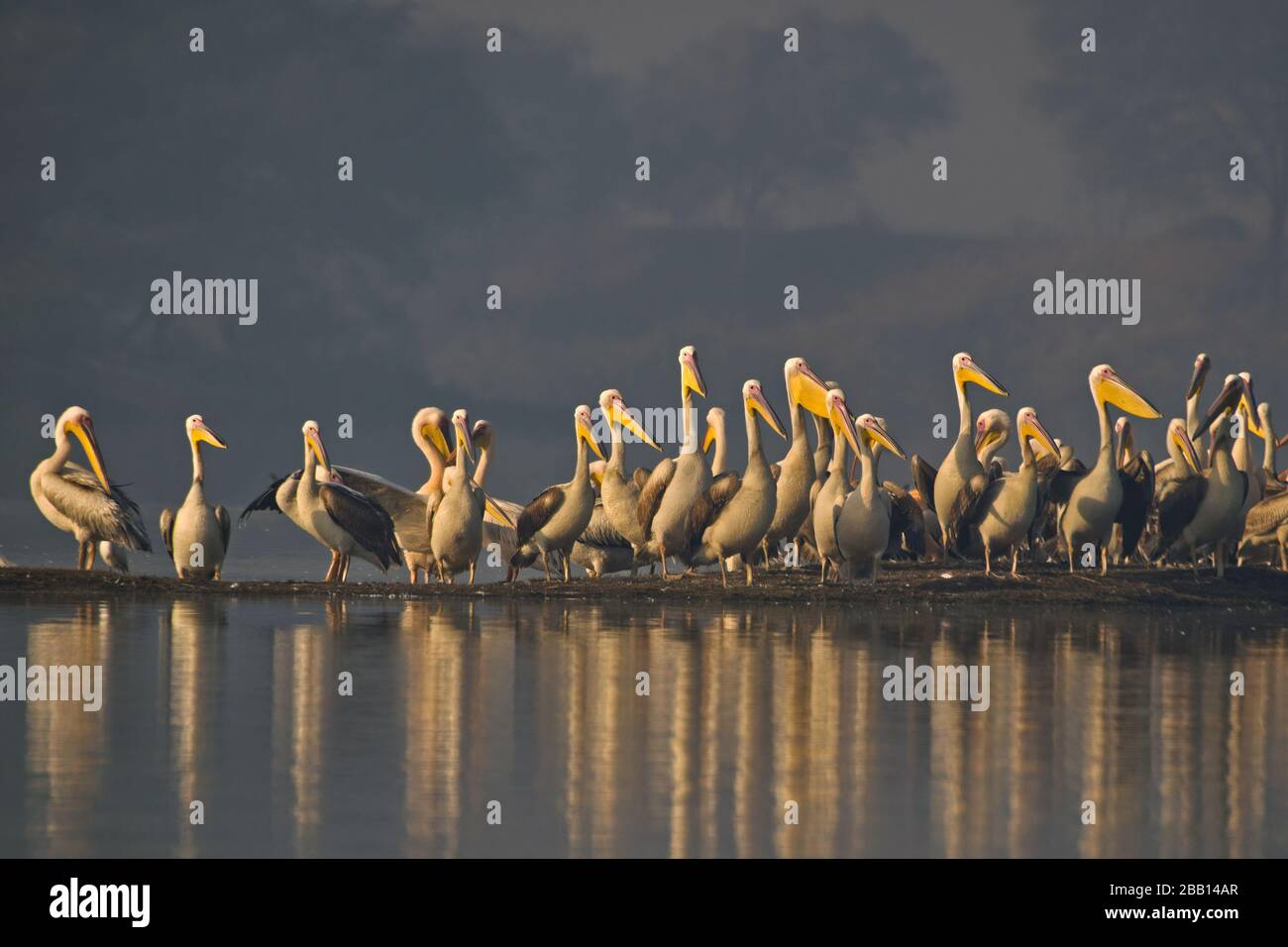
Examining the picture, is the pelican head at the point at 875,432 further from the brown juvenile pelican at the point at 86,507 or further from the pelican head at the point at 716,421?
the brown juvenile pelican at the point at 86,507

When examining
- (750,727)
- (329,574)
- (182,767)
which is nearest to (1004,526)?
(329,574)

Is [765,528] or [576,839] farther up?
[765,528]

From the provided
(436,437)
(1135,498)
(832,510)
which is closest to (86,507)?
(436,437)

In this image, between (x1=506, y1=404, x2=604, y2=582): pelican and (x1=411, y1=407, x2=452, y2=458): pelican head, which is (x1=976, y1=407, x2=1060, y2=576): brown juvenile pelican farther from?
(x1=411, y1=407, x2=452, y2=458): pelican head

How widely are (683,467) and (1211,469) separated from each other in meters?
5.73

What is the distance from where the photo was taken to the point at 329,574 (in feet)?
68.8

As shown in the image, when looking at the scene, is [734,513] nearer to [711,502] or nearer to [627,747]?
[711,502]

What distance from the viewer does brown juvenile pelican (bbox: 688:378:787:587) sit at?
1897 centimetres

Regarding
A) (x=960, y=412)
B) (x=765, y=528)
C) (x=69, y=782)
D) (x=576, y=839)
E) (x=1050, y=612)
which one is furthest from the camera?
(x=960, y=412)

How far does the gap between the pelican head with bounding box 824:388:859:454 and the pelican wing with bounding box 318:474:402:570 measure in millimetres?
4795

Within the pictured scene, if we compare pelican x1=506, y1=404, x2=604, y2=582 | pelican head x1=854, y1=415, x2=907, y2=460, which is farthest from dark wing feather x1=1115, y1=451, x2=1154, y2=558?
pelican x1=506, y1=404, x2=604, y2=582

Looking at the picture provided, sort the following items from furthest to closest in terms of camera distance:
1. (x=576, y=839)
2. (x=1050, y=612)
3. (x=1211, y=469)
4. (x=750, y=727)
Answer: (x=1211, y=469) < (x=1050, y=612) < (x=750, y=727) < (x=576, y=839)

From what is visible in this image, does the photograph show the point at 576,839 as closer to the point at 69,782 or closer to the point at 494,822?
the point at 494,822

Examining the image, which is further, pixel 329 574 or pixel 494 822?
pixel 329 574
